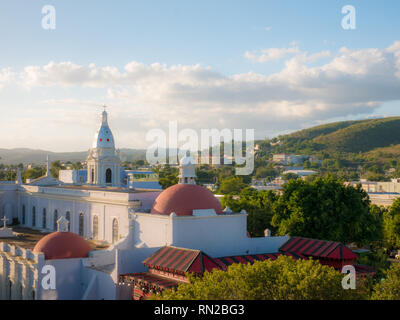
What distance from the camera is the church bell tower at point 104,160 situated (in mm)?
59594

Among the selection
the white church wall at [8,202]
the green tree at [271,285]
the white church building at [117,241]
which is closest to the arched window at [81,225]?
the white church building at [117,241]

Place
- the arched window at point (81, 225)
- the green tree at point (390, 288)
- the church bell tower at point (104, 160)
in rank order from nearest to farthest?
the green tree at point (390, 288) → the arched window at point (81, 225) → the church bell tower at point (104, 160)

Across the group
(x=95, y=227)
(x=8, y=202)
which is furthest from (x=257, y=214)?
(x=8, y=202)

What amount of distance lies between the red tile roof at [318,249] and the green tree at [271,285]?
12.5 metres

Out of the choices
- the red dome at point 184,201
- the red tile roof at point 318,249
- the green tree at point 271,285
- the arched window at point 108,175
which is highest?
the arched window at point 108,175

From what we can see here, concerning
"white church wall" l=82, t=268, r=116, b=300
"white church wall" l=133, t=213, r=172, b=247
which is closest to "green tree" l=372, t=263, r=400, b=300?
"white church wall" l=133, t=213, r=172, b=247

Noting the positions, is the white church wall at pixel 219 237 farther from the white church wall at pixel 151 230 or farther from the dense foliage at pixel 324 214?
the dense foliage at pixel 324 214

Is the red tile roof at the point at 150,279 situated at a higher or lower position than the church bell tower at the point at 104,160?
lower

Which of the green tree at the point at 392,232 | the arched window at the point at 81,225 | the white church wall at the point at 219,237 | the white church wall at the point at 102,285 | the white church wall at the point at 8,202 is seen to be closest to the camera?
the white church wall at the point at 102,285

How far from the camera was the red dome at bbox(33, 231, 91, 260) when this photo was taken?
3388 centimetres

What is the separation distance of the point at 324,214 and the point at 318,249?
1021 cm

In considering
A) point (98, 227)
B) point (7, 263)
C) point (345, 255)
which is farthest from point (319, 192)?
point (7, 263)

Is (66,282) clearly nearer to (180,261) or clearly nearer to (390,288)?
(180,261)
